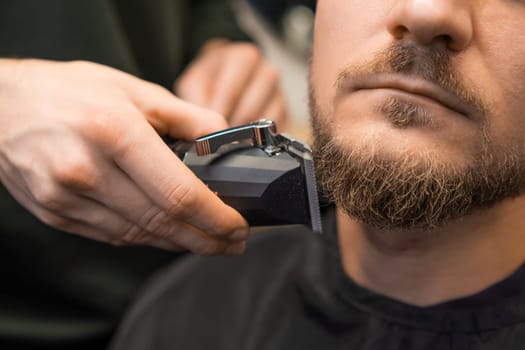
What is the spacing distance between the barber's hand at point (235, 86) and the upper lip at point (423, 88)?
521mm

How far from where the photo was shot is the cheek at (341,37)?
91cm

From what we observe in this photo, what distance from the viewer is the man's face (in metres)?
0.84

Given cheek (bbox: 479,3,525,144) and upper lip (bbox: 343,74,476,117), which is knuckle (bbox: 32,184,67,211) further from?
cheek (bbox: 479,3,525,144)

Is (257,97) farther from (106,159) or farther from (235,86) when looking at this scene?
(106,159)

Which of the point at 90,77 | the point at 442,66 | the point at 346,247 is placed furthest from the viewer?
the point at 346,247

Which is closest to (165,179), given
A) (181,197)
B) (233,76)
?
(181,197)

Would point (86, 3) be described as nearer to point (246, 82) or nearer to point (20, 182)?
point (246, 82)

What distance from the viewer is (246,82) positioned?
56.5 inches

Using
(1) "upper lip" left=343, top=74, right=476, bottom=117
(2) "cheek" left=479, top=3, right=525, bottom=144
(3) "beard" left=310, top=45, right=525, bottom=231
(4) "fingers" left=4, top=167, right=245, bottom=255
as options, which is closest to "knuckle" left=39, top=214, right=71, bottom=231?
(4) "fingers" left=4, top=167, right=245, bottom=255

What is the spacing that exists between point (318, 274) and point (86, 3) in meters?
0.73

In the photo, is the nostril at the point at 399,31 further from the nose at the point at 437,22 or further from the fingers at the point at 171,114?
the fingers at the point at 171,114

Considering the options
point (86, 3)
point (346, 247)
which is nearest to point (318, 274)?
point (346, 247)

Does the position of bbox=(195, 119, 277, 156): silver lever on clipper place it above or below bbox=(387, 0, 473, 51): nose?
below

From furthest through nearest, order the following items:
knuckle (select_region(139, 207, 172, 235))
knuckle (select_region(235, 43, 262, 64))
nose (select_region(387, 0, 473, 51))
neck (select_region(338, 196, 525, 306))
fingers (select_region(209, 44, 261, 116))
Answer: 1. knuckle (select_region(235, 43, 262, 64))
2. fingers (select_region(209, 44, 261, 116))
3. neck (select_region(338, 196, 525, 306))
4. knuckle (select_region(139, 207, 172, 235))
5. nose (select_region(387, 0, 473, 51))
